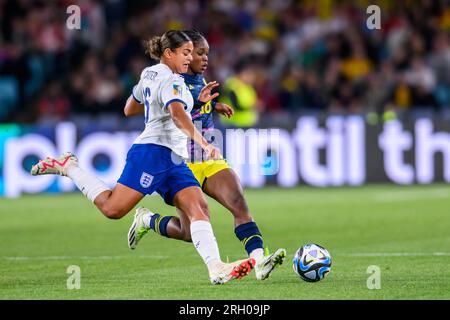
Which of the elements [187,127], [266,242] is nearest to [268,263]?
[187,127]

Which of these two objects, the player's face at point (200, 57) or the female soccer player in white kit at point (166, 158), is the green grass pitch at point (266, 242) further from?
the player's face at point (200, 57)

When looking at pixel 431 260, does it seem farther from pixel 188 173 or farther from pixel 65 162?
pixel 65 162

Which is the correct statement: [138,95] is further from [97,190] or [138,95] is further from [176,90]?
[97,190]

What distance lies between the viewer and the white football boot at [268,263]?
8.15 metres

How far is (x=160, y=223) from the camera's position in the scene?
9531mm

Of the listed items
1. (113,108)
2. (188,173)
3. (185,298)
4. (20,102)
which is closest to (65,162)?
(188,173)

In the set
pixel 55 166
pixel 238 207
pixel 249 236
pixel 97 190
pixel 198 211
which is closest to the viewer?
pixel 198 211

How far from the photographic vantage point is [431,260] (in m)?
9.63

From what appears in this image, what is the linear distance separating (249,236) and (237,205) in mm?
286

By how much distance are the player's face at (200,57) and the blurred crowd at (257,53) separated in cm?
1023

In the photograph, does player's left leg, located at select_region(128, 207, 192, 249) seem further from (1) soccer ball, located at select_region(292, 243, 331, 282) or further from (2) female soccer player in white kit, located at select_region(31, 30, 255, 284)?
(1) soccer ball, located at select_region(292, 243, 331, 282)

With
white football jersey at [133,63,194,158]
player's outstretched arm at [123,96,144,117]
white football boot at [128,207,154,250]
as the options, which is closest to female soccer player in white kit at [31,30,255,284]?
white football jersey at [133,63,194,158]

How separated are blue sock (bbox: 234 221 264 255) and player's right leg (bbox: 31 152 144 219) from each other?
0.97m
